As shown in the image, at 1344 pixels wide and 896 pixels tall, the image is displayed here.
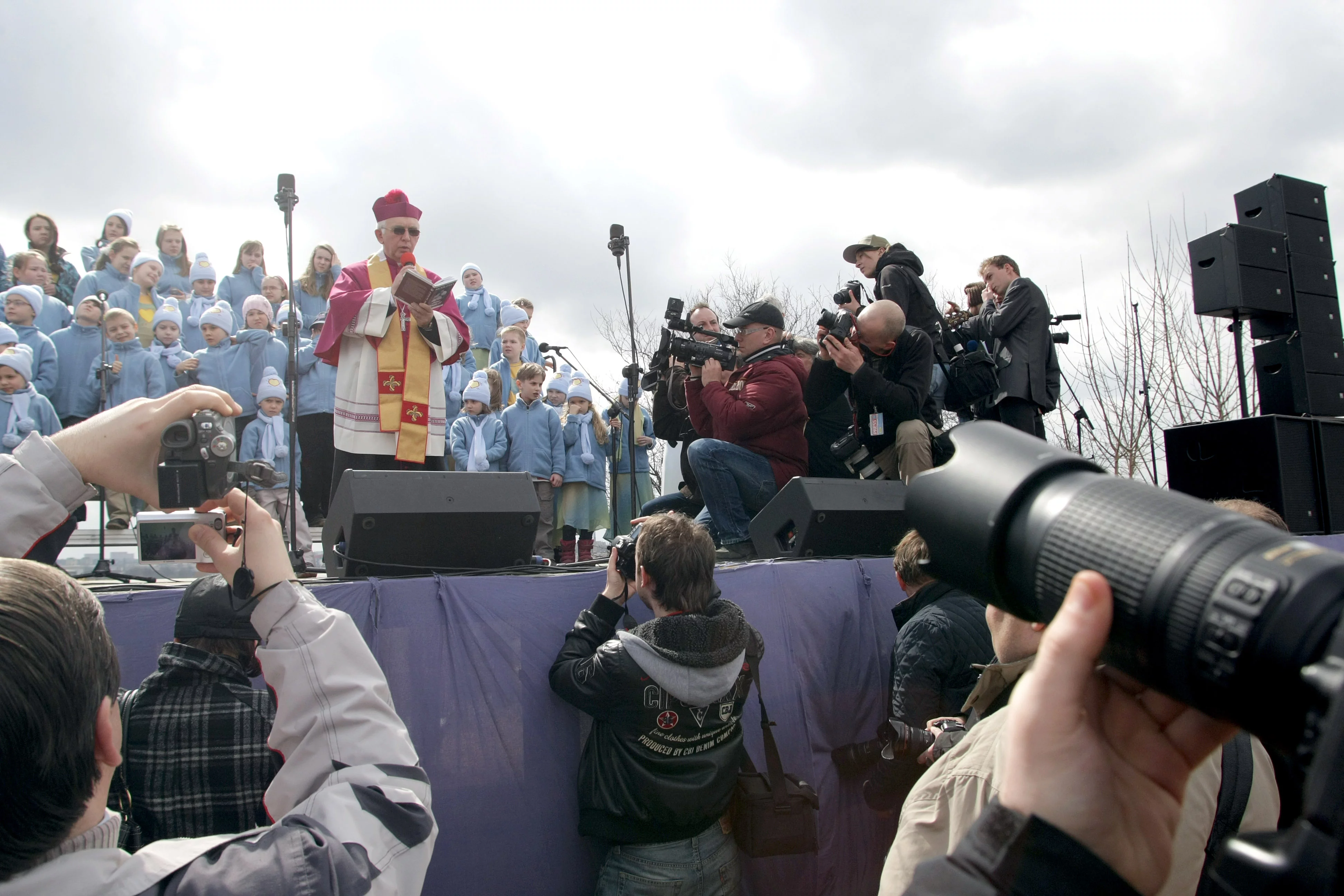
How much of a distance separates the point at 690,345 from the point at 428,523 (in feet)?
6.90

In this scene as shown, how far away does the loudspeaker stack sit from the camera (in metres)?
5.44

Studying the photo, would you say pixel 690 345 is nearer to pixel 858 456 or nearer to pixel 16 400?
pixel 858 456

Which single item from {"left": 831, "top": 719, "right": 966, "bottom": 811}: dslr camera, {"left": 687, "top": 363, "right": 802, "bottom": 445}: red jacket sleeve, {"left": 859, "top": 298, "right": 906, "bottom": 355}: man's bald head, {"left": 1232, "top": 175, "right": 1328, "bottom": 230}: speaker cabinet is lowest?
{"left": 831, "top": 719, "right": 966, "bottom": 811}: dslr camera

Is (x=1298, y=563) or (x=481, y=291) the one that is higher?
(x=481, y=291)

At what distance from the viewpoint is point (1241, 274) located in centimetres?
584

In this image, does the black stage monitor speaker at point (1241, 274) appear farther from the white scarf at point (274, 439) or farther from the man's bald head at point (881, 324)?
the white scarf at point (274, 439)

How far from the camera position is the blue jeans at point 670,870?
9.46ft

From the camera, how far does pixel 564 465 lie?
8445 millimetres

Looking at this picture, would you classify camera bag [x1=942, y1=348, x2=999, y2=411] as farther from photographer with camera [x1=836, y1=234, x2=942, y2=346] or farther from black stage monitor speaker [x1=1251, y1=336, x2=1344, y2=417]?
black stage monitor speaker [x1=1251, y1=336, x2=1344, y2=417]

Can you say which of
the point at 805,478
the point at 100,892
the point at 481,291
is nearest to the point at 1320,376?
the point at 805,478

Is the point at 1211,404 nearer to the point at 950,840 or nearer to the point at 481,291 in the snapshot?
the point at 481,291

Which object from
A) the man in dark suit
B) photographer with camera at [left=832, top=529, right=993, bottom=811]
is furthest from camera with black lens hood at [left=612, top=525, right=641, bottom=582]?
the man in dark suit

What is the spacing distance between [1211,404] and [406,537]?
11474 mm

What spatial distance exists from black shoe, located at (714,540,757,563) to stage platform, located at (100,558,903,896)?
91 cm
